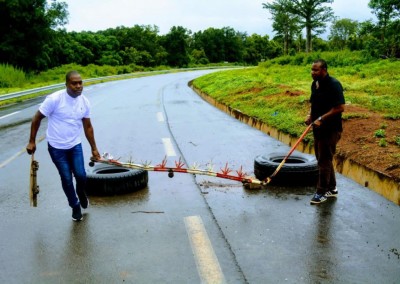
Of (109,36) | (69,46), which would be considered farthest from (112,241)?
(109,36)

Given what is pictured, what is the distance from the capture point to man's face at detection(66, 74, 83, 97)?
485 centimetres

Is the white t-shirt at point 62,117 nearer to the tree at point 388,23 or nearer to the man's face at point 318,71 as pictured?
the man's face at point 318,71

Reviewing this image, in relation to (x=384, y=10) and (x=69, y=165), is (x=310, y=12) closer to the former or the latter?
(x=384, y=10)

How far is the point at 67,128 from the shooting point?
5012 mm

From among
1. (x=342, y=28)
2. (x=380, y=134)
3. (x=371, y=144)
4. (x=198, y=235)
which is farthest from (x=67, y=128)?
(x=342, y=28)

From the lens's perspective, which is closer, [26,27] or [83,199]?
[83,199]

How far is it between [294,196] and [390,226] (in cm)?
146

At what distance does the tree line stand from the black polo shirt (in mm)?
21512

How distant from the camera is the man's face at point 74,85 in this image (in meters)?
4.85

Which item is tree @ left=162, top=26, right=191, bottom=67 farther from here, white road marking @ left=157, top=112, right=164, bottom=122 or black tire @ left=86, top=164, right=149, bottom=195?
black tire @ left=86, top=164, right=149, bottom=195

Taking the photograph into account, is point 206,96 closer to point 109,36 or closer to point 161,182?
point 161,182

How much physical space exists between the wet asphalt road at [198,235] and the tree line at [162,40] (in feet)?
72.2

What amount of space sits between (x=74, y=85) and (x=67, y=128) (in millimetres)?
544

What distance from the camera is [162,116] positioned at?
14570mm
